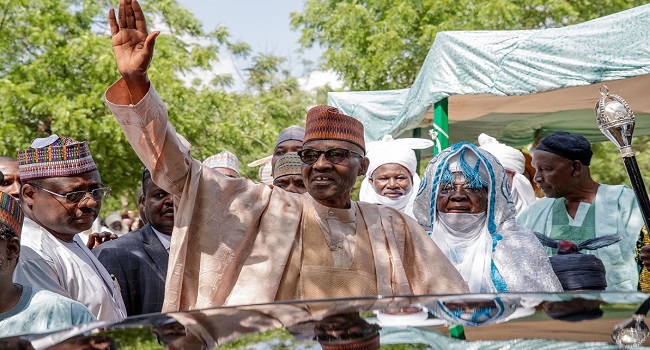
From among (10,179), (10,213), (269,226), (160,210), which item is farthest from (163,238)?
(10,213)

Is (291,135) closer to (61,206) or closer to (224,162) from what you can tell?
(224,162)

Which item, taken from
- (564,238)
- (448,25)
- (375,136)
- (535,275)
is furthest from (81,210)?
(448,25)

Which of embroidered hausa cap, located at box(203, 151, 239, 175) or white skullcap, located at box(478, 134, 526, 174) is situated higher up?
embroidered hausa cap, located at box(203, 151, 239, 175)

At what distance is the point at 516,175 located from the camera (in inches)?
339

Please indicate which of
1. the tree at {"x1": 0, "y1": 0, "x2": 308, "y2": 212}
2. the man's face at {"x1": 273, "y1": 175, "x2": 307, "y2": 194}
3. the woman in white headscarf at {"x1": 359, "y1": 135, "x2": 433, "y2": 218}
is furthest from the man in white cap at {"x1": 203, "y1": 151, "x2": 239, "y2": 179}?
the tree at {"x1": 0, "y1": 0, "x2": 308, "y2": 212}

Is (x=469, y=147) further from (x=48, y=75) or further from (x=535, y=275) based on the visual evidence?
(x=48, y=75)

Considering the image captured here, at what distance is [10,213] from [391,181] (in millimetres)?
3885

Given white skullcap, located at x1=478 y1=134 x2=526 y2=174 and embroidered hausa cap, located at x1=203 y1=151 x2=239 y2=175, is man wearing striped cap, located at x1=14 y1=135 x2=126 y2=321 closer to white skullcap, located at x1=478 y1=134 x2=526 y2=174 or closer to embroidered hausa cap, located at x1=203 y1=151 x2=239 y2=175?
embroidered hausa cap, located at x1=203 y1=151 x2=239 y2=175

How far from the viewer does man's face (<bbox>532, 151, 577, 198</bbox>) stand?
20.9ft

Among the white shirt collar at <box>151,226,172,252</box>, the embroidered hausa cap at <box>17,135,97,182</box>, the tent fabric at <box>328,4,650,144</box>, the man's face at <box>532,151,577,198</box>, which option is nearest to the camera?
the embroidered hausa cap at <box>17,135,97,182</box>

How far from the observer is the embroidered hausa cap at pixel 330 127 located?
4.23 meters

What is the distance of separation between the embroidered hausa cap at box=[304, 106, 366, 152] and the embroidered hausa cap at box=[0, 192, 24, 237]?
51.0 inches

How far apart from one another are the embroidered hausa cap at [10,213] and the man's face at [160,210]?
80.3 inches

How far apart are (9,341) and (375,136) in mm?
8901
